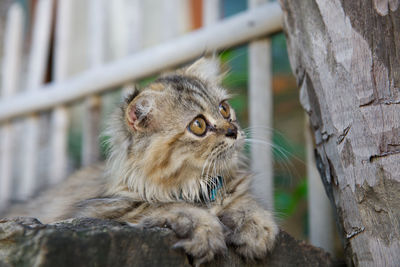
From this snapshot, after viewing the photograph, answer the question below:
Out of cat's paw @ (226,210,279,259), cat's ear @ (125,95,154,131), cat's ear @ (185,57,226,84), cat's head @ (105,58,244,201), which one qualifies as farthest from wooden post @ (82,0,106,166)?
cat's paw @ (226,210,279,259)

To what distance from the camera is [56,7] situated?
361cm

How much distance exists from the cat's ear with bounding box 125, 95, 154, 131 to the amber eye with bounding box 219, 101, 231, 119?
30cm

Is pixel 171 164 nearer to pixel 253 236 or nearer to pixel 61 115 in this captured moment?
pixel 253 236

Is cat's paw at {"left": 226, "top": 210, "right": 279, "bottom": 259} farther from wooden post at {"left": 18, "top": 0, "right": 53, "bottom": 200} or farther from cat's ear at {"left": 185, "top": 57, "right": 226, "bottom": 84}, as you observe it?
wooden post at {"left": 18, "top": 0, "right": 53, "bottom": 200}

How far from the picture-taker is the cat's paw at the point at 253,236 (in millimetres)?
1370

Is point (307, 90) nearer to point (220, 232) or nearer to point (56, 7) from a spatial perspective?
point (220, 232)

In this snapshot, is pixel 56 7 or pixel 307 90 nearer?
pixel 307 90

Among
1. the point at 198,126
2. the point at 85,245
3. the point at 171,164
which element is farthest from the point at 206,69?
the point at 85,245

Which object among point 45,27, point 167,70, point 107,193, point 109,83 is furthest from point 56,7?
point 107,193

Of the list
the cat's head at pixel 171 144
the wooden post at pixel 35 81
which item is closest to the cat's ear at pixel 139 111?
the cat's head at pixel 171 144

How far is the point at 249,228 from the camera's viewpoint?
1419 mm

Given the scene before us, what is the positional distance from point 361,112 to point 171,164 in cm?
69

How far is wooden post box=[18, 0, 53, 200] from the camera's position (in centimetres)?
324

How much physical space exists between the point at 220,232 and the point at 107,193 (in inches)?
22.6
